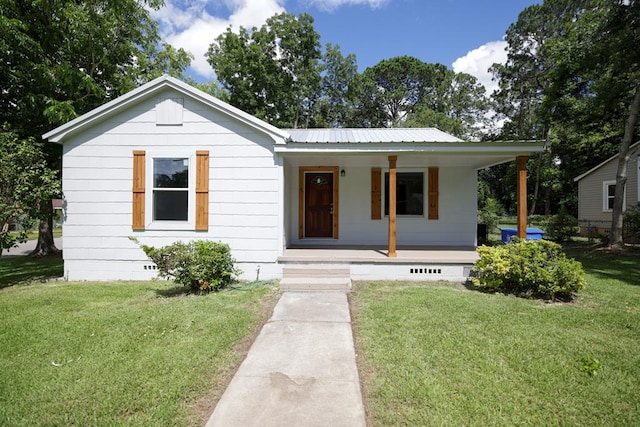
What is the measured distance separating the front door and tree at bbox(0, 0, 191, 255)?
19.5ft

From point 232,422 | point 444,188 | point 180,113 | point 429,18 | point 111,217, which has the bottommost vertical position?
point 232,422

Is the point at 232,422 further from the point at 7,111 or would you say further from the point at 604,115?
the point at 604,115

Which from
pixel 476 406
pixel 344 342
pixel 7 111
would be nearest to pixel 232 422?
pixel 344 342

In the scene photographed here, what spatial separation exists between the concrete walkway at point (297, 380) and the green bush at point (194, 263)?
1827mm

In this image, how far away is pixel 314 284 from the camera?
6.05 metres

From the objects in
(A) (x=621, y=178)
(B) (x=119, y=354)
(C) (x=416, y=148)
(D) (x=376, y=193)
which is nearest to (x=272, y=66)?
(D) (x=376, y=193)

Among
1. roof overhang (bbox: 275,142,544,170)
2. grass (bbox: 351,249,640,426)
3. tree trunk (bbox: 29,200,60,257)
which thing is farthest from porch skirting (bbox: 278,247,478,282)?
tree trunk (bbox: 29,200,60,257)

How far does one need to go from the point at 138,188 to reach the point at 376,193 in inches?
227

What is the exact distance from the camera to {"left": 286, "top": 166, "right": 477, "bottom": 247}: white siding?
28.4 ft

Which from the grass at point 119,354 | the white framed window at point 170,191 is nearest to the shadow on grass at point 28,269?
the grass at point 119,354

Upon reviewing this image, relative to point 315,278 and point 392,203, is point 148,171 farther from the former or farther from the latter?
point 392,203

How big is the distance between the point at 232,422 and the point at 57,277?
7231mm

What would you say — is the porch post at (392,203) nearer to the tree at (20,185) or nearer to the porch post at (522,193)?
the porch post at (522,193)

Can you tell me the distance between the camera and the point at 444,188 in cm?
870
